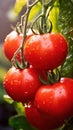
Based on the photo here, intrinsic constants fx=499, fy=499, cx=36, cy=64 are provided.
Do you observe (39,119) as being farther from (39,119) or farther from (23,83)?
(23,83)

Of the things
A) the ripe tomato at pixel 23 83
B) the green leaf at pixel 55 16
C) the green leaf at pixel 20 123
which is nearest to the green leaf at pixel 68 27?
the green leaf at pixel 55 16

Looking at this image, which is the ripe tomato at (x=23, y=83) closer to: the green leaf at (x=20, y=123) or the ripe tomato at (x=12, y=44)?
the ripe tomato at (x=12, y=44)

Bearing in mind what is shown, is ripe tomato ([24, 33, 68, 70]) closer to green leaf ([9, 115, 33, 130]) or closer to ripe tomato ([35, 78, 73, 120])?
ripe tomato ([35, 78, 73, 120])

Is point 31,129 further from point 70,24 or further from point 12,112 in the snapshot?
point 12,112

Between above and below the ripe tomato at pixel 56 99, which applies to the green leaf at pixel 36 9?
above

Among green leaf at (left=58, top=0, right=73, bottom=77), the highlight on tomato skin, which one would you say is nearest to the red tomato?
the highlight on tomato skin

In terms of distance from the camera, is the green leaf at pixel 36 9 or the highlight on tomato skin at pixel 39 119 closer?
the highlight on tomato skin at pixel 39 119

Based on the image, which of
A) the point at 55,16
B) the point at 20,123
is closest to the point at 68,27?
the point at 55,16

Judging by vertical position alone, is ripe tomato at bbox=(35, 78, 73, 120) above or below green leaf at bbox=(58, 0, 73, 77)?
below

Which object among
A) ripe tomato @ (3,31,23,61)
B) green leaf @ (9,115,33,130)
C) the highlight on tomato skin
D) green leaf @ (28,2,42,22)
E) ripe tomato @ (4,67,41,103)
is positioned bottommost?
green leaf @ (9,115,33,130)
